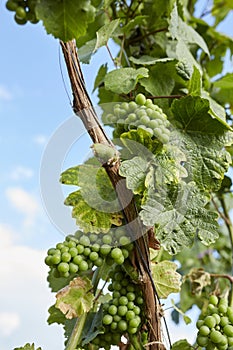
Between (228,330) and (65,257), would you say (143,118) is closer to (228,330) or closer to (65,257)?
(65,257)

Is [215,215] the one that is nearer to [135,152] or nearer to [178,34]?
[135,152]

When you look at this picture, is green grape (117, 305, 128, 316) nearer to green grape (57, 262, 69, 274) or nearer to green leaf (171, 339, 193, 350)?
green grape (57, 262, 69, 274)

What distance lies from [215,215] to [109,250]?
0.17 metres

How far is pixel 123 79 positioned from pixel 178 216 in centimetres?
24

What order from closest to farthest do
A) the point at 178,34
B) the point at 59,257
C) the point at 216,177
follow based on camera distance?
the point at 59,257 → the point at 216,177 → the point at 178,34

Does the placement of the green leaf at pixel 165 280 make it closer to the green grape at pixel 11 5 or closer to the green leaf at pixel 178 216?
the green leaf at pixel 178 216

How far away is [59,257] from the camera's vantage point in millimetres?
628

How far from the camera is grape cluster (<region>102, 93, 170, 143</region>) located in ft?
2.22

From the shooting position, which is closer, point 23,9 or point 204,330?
point 23,9

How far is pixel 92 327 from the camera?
2.27 ft

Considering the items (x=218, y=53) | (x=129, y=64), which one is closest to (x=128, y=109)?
(x=129, y=64)

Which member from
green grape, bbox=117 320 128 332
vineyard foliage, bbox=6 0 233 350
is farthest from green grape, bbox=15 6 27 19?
green grape, bbox=117 320 128 332

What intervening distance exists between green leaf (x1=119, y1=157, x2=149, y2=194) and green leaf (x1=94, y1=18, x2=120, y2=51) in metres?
0.24

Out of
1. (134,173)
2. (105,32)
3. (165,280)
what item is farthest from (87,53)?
(165,280)
